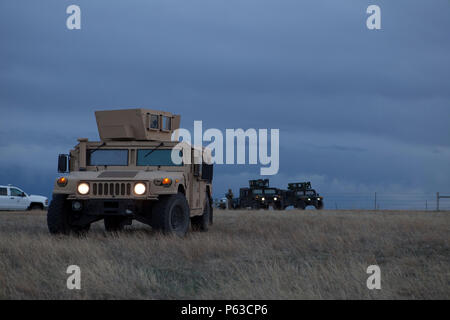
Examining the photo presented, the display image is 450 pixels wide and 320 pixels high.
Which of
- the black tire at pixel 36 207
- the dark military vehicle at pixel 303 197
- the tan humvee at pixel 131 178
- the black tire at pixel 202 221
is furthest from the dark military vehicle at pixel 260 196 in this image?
the tan humvee at pixel 131 178

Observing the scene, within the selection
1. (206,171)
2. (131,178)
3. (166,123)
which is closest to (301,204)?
(166,123)

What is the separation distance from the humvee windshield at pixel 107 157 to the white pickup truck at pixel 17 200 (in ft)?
53.3

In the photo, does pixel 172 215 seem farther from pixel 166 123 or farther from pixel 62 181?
pixel 166 123

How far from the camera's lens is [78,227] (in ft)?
39.0

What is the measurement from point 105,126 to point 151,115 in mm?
1127

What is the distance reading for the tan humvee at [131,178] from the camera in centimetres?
1103

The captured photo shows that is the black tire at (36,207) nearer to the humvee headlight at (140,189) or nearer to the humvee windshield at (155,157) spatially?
the humvee windshield at (155,157)

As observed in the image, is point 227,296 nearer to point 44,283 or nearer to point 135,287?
point 135,287

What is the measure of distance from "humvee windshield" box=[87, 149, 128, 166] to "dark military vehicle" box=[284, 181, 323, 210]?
96.0ft

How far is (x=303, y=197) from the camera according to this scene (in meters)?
40.5

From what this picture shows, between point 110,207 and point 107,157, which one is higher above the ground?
point 107,157

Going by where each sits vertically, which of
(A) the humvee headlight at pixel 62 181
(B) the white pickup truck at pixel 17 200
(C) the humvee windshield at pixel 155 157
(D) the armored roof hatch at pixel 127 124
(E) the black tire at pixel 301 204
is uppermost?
(D) the armored roof hatch at pixel 127 124

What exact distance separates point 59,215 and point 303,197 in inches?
1205
